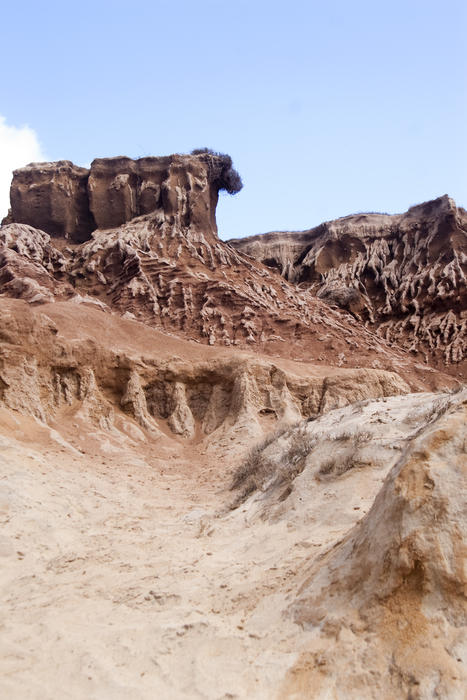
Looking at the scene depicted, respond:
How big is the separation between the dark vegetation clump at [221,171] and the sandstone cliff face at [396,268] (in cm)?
839

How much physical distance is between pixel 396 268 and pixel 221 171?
15.6m

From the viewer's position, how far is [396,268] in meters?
42.6

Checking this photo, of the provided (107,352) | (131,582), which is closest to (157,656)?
(131,582)

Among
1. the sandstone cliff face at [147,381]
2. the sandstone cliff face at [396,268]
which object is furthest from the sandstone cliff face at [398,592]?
the sandstone cliff face at [396,268]

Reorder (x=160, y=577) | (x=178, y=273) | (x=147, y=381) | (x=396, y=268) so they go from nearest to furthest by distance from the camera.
→ (x=160, y=577) → (x=147, y=381) → (x=178, y=273) → (x=396, y=268)

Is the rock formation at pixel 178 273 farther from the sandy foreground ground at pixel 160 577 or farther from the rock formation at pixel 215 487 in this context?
the sandy foreground ground at pixel 160 577

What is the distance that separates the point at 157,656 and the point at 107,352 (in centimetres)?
1551

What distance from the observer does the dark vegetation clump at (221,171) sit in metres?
41.4

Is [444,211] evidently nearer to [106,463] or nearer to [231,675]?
[106,463]

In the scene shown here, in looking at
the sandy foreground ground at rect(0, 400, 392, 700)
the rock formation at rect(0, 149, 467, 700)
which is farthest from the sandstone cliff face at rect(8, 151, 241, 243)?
the sandy foreground ground at rect(0, 400, 392, 700)

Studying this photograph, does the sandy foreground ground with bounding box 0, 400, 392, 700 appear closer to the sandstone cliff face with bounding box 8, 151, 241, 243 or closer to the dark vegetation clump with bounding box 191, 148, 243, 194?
the sandstone cliff face with bounding box 8, 151, 241, 243

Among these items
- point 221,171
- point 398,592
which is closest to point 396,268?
point 221,171

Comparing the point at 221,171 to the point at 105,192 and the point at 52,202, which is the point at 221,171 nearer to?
the point at 105,192

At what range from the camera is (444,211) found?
41.7 metres
